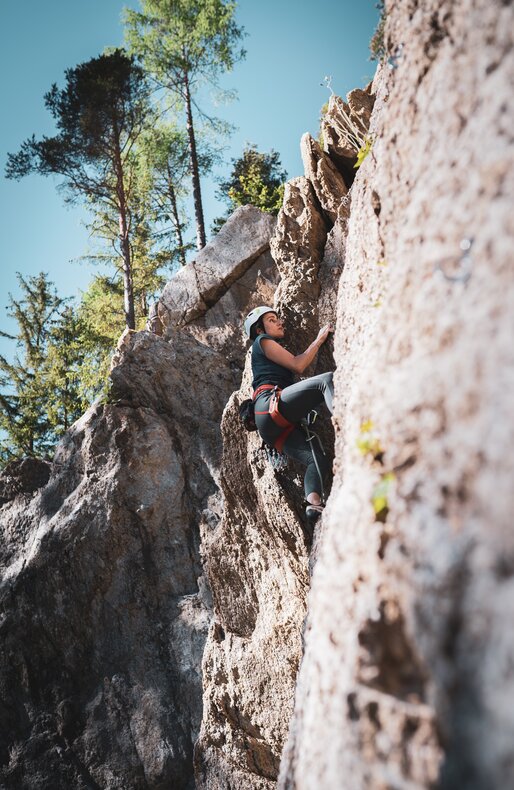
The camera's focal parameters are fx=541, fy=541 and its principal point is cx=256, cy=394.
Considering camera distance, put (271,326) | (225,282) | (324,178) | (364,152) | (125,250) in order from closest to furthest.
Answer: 1. (364,152)
2. (271,326)
3. (324,178)
4. (225,282)
5. (125,250)

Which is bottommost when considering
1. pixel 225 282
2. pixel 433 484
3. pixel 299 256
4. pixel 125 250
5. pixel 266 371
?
pixel 433 484

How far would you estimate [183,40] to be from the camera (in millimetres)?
17266

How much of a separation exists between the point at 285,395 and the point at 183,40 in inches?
661

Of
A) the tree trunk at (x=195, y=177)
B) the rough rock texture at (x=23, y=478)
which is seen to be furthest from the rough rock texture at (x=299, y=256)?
the tree trunk at (x=195, y=177)

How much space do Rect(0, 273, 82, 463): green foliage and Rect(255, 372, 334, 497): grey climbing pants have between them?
1058 cm

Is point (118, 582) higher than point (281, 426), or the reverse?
point (281, 426)

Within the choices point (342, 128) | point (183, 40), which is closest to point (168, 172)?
point (183, 40)

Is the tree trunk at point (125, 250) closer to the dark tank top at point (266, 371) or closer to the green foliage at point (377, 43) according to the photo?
the dark tank top at point (266, 371)

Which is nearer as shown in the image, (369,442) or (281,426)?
(369,442)

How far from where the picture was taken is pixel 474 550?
A: 1608 millimetres

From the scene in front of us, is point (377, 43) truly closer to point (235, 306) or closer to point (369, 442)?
point (369, 442)

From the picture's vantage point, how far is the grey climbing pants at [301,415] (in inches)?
193

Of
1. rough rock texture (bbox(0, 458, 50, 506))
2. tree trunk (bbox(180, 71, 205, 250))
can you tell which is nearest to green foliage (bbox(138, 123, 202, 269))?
tree trunk (bbox(180, 71, 205, 250))

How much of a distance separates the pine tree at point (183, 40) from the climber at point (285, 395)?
13.1 metres
